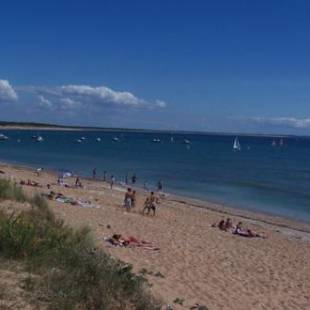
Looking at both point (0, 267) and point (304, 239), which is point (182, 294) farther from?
point (304, 239)

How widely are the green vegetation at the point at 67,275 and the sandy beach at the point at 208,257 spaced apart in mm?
2259

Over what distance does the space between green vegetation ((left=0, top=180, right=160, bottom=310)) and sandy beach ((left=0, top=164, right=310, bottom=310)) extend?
2.26 metres

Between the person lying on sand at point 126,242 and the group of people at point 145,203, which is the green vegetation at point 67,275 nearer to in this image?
the person lying on sand at point 126,242

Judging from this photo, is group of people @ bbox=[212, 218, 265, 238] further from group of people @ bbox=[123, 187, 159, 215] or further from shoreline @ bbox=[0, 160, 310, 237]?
shoreline @ bbox=[0, 160, 310, 237]

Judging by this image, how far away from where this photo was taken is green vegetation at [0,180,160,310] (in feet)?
18.1

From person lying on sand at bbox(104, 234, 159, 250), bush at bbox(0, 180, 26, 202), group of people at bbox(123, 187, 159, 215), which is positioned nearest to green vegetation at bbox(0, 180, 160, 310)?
person lying on sand at bbox(104, 234, 159, 250)

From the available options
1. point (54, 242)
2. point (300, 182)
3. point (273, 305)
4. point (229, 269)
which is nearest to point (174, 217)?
point (229, 269)

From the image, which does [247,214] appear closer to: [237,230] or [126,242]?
[237,230]

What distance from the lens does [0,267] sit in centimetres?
619

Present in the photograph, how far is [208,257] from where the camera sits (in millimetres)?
14117

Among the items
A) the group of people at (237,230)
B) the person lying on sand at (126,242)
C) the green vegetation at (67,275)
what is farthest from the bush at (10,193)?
the group of people at (237,230)

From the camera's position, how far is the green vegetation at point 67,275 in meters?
5.52

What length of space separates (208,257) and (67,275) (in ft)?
28.3

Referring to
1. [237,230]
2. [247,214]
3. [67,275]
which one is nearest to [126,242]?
[67,275]
